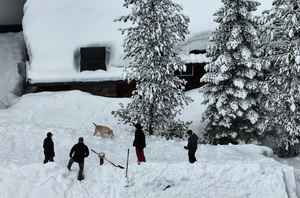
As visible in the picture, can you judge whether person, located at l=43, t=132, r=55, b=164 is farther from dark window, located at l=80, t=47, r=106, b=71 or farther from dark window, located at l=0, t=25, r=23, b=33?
dark window, located at l=0, t=25, r=23, b=33

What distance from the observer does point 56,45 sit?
32.8 metres

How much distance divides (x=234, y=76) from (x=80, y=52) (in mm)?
10520

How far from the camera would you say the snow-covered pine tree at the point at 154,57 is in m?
24.6

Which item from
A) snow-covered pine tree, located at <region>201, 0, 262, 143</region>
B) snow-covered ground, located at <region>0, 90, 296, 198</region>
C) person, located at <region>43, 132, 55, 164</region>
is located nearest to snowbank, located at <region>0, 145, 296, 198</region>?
snow-covered ground, located at <region>0, 90, 296, 198</region>

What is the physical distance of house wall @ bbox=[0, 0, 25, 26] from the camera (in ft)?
137

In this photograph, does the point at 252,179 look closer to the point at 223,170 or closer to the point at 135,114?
→ the point at 223,170

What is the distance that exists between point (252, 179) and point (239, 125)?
7.67 metres

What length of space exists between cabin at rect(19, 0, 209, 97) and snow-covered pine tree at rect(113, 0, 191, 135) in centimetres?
682

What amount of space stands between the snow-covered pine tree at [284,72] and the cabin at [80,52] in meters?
7.54

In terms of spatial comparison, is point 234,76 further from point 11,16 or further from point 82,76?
point 11,16

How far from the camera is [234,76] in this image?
2622 cm

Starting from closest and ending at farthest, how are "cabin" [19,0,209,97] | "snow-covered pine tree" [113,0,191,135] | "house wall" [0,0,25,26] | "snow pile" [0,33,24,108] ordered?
1. "snow-covered pine tree" [113,0,191,135]
2. "cabin" [19,0,209,97]
3. "snow pile" [0,33,24,108]
4. "house wall" [0,0,25,26]

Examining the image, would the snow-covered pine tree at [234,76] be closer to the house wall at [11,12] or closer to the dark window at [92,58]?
the dark window at [92,58]

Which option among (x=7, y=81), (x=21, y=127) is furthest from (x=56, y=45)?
(x=21, y=127)
